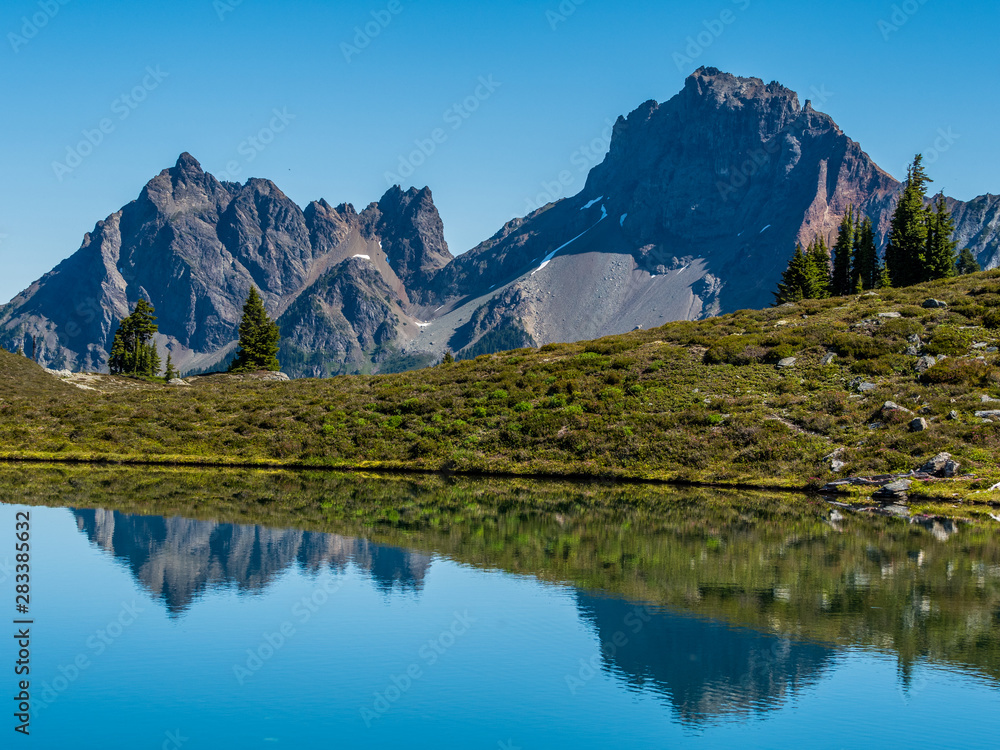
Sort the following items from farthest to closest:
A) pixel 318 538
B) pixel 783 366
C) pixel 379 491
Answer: pixel 783 366
pixel 379 491
pixel 318 538

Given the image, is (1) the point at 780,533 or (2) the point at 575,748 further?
(1) the point at 780,533

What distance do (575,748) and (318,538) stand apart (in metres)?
15.2

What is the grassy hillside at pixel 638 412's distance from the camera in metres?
41.3

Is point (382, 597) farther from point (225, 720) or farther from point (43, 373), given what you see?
point (43, 373)

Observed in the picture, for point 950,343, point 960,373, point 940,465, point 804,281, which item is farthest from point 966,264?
point 940,465

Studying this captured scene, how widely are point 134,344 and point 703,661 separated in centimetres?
12100

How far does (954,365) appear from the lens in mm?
46688

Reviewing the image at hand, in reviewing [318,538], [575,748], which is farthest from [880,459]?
[575,748]

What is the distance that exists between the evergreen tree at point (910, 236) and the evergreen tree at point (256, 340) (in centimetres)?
7955

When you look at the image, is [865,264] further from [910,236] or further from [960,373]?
[960,373]

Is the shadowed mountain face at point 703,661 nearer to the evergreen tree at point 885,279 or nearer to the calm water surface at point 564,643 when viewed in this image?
the calm water surface at point 564,643

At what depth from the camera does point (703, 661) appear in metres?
14.3

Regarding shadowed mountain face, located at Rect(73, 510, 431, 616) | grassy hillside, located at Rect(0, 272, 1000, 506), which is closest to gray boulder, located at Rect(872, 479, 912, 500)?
grassy hillside, located at Rect(0, 272, 1000, 506)

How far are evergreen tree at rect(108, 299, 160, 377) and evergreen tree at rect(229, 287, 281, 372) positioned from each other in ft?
60.1
